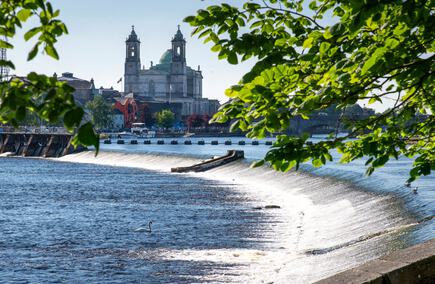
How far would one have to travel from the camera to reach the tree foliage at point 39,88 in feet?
20.4

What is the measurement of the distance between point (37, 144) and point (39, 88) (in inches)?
6914

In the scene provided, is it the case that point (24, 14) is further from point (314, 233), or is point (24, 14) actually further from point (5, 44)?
point (314, 233)

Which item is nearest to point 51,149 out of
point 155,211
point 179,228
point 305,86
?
point 155,211

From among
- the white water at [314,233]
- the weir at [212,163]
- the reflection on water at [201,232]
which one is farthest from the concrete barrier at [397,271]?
the weir at [212,163]

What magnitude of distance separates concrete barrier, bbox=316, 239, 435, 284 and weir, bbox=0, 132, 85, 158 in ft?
497

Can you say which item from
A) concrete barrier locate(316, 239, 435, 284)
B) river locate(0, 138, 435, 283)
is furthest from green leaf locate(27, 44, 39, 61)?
river locate(0, 138, 435, 283)

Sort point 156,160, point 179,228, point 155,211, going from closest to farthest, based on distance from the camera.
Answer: point 179,228 → point 155,211 → point 156,160

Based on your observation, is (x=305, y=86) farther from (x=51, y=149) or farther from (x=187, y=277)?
(x=51, y=149)

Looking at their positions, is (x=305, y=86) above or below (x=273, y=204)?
above

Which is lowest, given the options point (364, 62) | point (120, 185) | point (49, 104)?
point (120, 185)

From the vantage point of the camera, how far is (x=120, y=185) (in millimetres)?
81438

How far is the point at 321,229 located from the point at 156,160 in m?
86.6

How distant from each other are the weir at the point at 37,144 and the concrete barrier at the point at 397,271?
15138 centimetres

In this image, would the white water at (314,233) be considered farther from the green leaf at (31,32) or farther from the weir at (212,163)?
the weir at (212,163)
